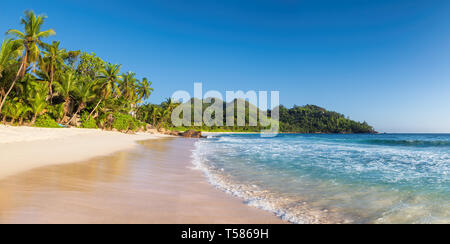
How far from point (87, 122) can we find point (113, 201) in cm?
3211

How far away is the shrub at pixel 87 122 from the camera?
30562mm

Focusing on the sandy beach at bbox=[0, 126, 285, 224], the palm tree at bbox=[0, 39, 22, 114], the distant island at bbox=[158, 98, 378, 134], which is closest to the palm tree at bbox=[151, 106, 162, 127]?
the palm tree at bbox=[0, 39, 22, 114]

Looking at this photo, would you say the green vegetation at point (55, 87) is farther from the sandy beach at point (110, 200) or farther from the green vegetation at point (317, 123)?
the green vegetation at point (317, 123)

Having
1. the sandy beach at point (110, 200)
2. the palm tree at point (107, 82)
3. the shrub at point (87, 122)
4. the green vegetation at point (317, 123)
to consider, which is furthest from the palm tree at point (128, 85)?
the green vegetation at point (317, 123)

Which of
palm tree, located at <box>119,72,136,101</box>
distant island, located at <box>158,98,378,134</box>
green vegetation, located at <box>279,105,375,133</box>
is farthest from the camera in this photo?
green vegetation, located at <box>279,105,375,133</box>

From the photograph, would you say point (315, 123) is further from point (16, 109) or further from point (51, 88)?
point (16, 109)

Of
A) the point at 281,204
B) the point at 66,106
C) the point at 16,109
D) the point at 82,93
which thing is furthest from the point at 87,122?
the point at 281,204

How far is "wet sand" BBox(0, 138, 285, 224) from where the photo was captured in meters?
2.99

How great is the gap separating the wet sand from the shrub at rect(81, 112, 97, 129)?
28.6 metres

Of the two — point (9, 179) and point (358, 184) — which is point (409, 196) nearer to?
point (358, 184)

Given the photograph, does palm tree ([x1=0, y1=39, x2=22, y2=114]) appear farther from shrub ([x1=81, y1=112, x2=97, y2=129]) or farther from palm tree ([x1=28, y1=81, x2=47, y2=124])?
shrub ([x1=81, y1=112, x2=97, y2=129])

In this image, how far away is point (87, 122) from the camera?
1214 inches

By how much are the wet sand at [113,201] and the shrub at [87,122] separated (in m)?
28.6
